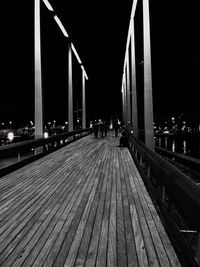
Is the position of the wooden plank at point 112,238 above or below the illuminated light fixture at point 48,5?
below

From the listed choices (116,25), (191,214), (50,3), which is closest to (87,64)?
(116,25)

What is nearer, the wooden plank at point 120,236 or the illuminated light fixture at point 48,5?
the wooden plank at point 120,236

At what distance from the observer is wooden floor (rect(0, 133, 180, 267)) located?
315 cm

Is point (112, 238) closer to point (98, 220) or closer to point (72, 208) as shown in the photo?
point (98, 220)

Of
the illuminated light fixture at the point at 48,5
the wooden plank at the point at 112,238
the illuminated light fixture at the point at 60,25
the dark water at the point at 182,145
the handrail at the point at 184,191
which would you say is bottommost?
the dark water at the point at 182,145

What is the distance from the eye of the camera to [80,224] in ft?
13.6

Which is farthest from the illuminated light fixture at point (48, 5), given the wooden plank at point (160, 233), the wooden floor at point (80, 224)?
the wooden plank at point (160, 233)

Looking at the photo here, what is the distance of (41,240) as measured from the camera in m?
3.59

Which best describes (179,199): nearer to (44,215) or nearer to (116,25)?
(44,215)

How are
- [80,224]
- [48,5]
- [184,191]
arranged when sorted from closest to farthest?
1. [184,191]
2. [80,224]
3. [48,5]

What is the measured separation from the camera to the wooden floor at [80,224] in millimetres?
3148

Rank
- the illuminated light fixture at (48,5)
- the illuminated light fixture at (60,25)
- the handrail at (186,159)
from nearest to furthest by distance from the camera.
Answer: the handrail at (186,159) → the illuminated light fixture at (48,5) → the illuminated light fixture at (60,25)

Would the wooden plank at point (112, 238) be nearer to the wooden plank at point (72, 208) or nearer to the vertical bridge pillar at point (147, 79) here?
the wooden plank at point (72, 208)

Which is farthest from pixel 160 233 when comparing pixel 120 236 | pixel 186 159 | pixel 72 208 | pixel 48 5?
pixel 48 5
